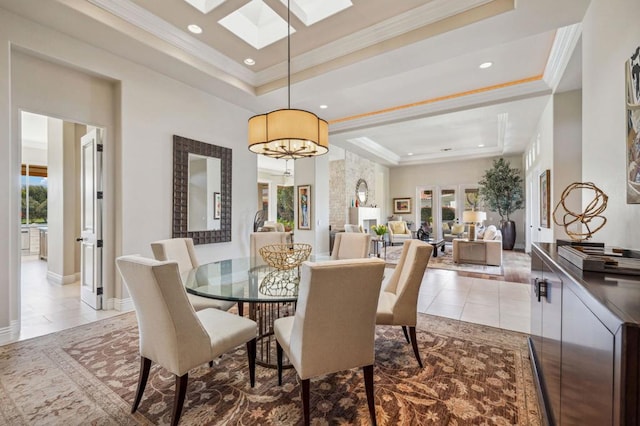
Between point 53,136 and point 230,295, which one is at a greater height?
point 53,136

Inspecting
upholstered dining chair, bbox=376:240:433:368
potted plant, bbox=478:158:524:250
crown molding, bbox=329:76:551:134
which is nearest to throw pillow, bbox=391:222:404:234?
potted plant, bbox=478:158:524:250

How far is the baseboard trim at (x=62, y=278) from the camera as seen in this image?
4.72 m

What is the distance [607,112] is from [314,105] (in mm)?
4108

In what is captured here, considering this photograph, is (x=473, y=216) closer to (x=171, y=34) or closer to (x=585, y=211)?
(x=585, y=211)

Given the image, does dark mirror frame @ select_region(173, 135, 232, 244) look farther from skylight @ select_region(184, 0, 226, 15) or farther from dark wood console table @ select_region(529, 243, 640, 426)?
dark wood console table @ select_region(529, 243, 640, 426)

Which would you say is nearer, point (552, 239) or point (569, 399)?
point (569, 399)

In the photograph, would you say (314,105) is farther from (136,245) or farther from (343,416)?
(343,416)

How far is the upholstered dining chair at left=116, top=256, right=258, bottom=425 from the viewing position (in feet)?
4.84

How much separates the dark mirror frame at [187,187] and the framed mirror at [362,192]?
5.28 m

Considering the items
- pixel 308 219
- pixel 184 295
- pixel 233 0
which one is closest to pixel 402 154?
pixel 308 219

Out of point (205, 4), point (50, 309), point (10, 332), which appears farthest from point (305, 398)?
point (50, 309)

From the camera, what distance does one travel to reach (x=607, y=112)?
208 centimetres

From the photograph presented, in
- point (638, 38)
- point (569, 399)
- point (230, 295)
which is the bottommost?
point (569, 399)

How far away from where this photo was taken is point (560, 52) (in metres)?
3.54
